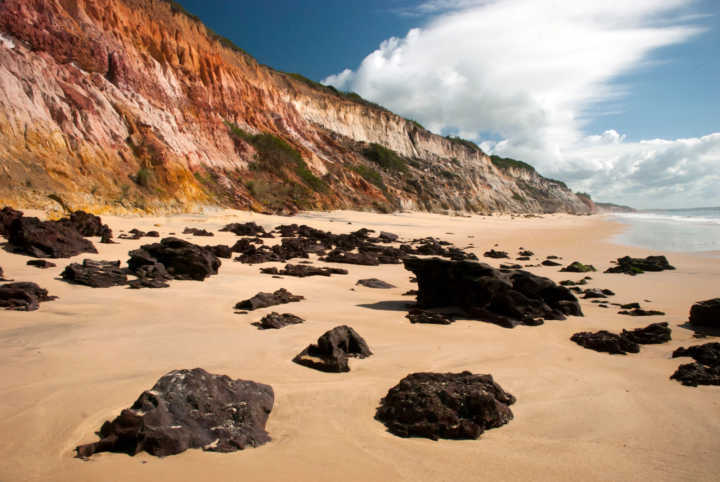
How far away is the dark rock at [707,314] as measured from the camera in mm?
6080

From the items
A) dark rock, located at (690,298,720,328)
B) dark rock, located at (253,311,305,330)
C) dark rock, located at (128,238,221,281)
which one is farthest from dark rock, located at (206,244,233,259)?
dark rock, located at (690,298,720,328)

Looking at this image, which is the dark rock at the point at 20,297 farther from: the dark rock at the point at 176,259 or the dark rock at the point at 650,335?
the dark rock at the point at 650,335

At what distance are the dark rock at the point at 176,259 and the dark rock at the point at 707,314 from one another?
28.0 ft

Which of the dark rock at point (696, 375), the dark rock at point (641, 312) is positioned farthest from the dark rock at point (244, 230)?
the dark rock at point (696, 375)

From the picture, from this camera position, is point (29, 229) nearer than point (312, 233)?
Yes

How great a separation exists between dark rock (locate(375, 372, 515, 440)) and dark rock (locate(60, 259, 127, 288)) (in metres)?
5.72

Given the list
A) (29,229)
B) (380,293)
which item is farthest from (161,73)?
(380,293)

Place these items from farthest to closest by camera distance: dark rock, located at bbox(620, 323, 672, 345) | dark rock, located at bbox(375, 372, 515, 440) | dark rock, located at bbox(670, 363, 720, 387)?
dark rock, located at bbox(620, 323, 672, 345) < dark rock, located at bbox(670, 363, 720, 387) < dark rock, located at bbox(375, 372, 515, 440)

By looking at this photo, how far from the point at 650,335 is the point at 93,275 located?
8614 mm

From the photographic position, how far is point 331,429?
283 centimetres

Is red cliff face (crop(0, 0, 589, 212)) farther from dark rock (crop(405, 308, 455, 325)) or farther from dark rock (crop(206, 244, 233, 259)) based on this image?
dark rock (crop(405, 308, 455, 325))

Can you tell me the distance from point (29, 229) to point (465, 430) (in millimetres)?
10005

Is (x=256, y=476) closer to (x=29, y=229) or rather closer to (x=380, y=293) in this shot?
(x=380, y=293)

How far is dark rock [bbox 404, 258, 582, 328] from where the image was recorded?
6375 millimetres
